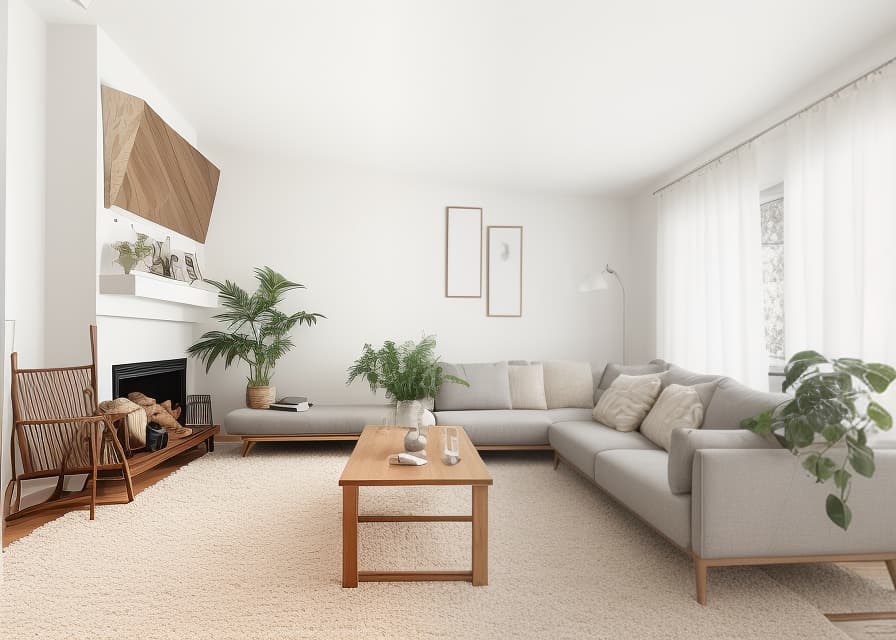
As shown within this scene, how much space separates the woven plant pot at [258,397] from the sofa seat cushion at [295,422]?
23 centimetres

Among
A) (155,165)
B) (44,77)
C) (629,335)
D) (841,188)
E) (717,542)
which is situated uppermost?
(44,77)

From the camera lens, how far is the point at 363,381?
607 cm

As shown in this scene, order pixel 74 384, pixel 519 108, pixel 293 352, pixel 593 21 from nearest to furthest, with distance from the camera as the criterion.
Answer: pixel 593 21 → pixel 74 384 → pixel 519 108 → pixel 293 352

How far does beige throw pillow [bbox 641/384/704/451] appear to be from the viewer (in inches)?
142

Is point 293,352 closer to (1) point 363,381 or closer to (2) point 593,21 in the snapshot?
(1) point 363,381

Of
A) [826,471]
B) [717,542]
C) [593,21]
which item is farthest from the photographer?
[593,21]

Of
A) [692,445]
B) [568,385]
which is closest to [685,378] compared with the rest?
[568,385]

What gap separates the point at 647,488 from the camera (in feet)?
9.49

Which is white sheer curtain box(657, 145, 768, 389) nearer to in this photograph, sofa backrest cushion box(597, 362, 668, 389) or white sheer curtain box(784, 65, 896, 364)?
sofa backrest cushion box(597, 362, 668, 389)

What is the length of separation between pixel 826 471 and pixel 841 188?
2.01 metres

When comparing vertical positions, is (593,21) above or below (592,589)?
above

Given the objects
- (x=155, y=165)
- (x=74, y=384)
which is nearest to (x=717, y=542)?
(x=74, y=384)

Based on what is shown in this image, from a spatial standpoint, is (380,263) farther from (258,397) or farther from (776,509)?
(776,509)

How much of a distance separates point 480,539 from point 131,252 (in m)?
3.09
